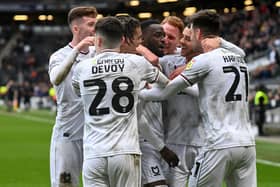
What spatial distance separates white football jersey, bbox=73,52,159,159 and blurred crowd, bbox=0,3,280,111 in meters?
23.8

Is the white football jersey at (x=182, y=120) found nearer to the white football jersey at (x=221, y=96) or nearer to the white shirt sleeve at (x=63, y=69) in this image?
the white football jersey at (x=221, y=96)

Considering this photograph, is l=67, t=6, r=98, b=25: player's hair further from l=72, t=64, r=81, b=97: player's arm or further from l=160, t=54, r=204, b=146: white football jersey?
l=72, t=64, r=81, b=97: player's arm

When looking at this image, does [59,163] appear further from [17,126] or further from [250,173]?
[17,126]

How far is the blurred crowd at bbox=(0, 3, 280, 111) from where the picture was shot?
39.5m

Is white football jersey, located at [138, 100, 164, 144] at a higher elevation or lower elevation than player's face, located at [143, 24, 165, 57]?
lower

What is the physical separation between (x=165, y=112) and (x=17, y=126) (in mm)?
26765

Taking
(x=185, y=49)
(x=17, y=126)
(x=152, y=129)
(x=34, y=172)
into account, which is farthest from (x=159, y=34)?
(x=17, y=126)

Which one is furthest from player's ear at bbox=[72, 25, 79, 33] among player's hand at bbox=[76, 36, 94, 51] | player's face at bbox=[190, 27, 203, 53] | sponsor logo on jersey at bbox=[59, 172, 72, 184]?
sponsor logo on jersey at bbox=[59, 172, 72, 184]

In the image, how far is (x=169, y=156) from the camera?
980 centimetres

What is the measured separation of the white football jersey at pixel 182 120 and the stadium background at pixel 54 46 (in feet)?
22.2

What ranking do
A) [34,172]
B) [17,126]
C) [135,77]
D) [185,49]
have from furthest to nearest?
[17,126] < [34,172] < [185,49] < [135,77]

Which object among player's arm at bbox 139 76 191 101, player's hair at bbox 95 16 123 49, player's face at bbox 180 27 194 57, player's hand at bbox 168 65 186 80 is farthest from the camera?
player's hand at bbox 168 65 186 80

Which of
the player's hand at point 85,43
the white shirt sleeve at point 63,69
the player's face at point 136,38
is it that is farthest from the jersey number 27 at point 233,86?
the white shirt sleeve at point 63,69

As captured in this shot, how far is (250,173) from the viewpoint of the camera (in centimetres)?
906
